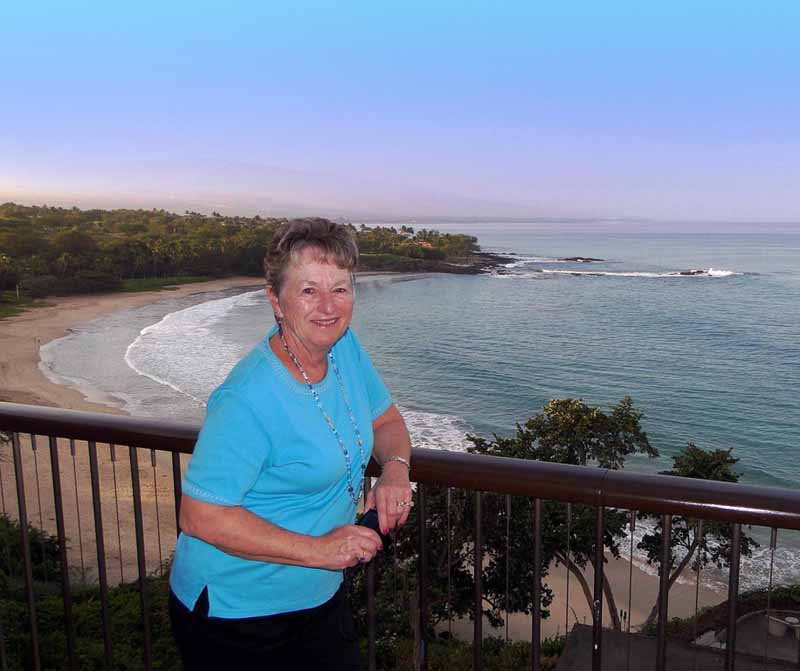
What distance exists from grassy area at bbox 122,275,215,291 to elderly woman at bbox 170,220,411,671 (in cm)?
6045

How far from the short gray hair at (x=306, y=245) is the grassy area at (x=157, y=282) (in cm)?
6045

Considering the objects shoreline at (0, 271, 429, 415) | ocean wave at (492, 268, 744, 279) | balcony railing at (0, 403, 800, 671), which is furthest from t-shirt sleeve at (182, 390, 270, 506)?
ocean wave at (492, 268, 744, 279)

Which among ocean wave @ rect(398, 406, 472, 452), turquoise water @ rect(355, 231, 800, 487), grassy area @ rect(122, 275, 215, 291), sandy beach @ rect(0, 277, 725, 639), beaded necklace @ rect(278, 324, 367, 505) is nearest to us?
beaded necklace @ rect(278, 324, 367, 505)

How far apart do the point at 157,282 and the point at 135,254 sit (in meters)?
3.50

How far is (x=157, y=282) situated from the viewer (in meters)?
61.0

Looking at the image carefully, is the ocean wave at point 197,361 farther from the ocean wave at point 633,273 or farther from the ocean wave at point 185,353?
the ocean wave at point 633,273

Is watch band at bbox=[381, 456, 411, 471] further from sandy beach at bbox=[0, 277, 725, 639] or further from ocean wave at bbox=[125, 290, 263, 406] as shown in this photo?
ocean wave at bbox=[125, 290, 263, 406]

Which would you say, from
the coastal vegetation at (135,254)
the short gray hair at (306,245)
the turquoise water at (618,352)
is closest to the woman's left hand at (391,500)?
the short gray hair at (306,245)

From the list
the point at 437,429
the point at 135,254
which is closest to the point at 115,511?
the point at 437,429

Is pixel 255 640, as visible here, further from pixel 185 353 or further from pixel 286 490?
pixel 185 353

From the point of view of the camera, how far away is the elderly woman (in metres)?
1.17

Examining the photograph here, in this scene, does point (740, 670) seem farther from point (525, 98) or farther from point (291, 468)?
point (525, 98)

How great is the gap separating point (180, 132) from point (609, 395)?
1817 inches

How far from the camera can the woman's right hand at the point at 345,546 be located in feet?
3.97
